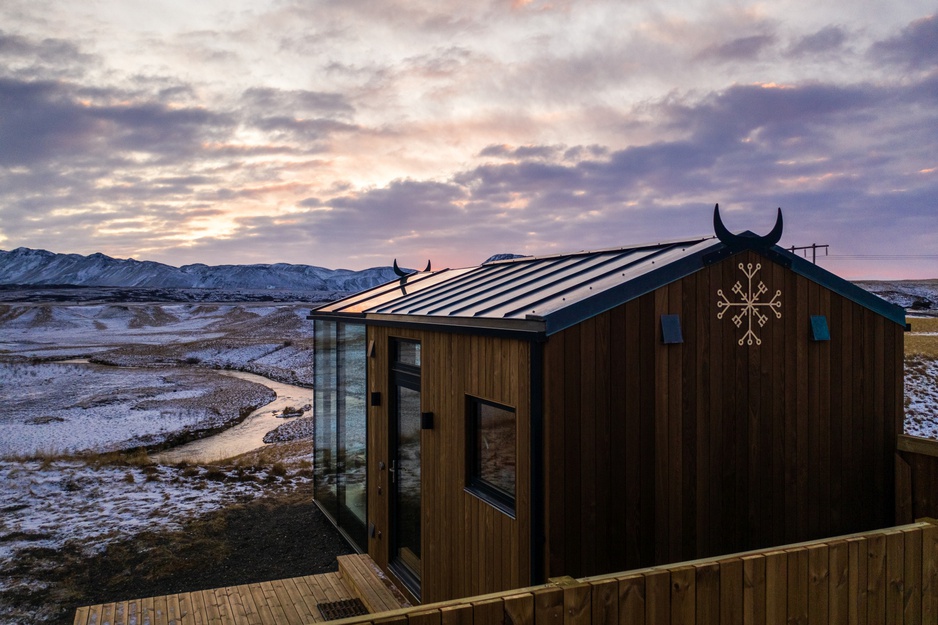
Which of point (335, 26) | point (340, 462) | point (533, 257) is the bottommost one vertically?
point (340, 462)

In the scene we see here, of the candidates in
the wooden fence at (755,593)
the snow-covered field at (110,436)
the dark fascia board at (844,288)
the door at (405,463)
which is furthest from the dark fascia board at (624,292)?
the snow-covered field at (110,436)

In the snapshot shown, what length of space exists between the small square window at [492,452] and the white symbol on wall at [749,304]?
6.30ft

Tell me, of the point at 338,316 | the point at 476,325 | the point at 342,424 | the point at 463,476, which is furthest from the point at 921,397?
the point at 476,325

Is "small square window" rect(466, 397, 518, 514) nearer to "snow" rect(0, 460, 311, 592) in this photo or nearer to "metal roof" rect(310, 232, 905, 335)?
"metal roof" rect(310, 232, 905, 335)

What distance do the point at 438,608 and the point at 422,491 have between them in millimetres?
3517

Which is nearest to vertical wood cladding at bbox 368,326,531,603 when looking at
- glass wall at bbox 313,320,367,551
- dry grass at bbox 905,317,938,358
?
glass wall at bbox 313,320,367,551

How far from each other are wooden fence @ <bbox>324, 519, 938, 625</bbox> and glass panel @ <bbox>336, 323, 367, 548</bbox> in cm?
524

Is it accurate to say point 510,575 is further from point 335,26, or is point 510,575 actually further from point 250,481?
point 335,26

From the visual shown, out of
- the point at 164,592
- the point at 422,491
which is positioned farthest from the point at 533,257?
the point at 164,592

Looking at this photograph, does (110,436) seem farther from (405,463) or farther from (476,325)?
(476,325)

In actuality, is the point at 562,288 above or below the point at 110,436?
Result: above

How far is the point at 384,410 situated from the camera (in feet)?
21.9

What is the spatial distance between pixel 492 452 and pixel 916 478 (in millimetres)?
3960

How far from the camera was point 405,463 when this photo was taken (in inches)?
246
